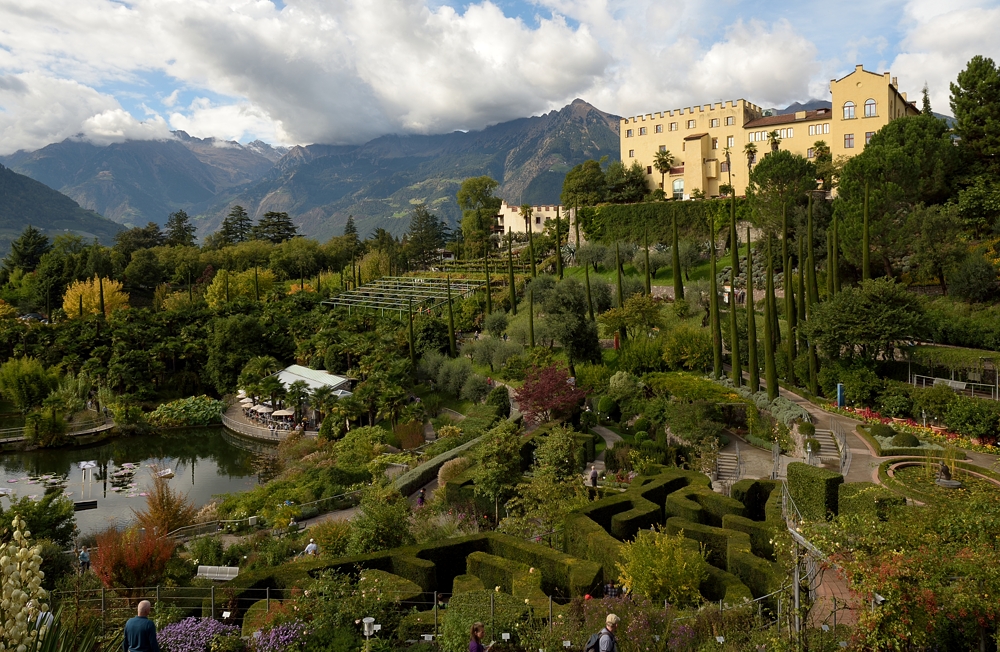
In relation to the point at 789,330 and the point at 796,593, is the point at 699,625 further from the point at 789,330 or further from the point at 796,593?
the point at 789,330

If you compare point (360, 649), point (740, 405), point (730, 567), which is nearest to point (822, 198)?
point (740, 405)

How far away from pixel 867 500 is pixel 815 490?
6.86 ft

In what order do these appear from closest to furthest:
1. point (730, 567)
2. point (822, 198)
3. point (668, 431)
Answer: point (730, 567)
point (668, 431)
point (822, 198)

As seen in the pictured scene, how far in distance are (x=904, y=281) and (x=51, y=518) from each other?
39111 millimetres

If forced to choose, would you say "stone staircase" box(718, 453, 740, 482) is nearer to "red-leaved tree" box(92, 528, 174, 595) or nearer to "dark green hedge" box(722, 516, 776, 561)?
"dark green hedge" box(722, 516, 776, 561)

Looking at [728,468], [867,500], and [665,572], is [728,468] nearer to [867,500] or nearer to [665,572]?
[867,500]

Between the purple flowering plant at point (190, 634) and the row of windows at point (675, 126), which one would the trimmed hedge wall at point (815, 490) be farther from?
the row of windows at point (675, 126)

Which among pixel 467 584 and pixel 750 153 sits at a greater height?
pixel 750 153

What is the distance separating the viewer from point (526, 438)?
24.9 metres

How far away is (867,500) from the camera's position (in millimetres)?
14688

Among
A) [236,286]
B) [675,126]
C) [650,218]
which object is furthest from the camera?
[675,126]

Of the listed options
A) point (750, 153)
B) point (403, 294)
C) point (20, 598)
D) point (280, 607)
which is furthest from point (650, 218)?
point (20, 598)

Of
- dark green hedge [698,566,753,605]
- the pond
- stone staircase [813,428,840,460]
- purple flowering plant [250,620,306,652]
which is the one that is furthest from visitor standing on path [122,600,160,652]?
stone staircase [813,428,840,460]

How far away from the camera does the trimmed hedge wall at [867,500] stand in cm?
1430
